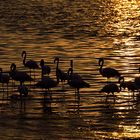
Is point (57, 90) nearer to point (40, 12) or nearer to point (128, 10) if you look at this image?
point (40, 12)

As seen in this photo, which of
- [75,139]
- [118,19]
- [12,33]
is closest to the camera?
[75,139]

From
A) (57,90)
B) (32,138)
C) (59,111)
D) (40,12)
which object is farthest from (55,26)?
(32,138)

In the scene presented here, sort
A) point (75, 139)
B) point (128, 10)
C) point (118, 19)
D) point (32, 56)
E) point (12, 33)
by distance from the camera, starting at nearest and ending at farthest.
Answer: point (75, 139) < point (32, 56) < point (12, 33) < point (118, 19) < point (128, 10)

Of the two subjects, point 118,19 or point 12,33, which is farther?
point 118,19

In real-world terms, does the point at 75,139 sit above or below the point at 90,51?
below

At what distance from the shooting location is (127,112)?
18.5 metres

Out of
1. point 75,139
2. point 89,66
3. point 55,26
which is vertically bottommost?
point 75,139

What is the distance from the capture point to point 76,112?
18578mm

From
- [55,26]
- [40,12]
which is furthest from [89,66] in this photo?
[40,12]

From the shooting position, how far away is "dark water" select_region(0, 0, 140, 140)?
16.9m

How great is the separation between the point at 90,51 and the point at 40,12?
25.5m

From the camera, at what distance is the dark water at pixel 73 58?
Result: 55.4 ft

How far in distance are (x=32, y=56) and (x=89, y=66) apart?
400 cm

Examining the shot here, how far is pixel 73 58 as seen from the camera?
95.4 feet
